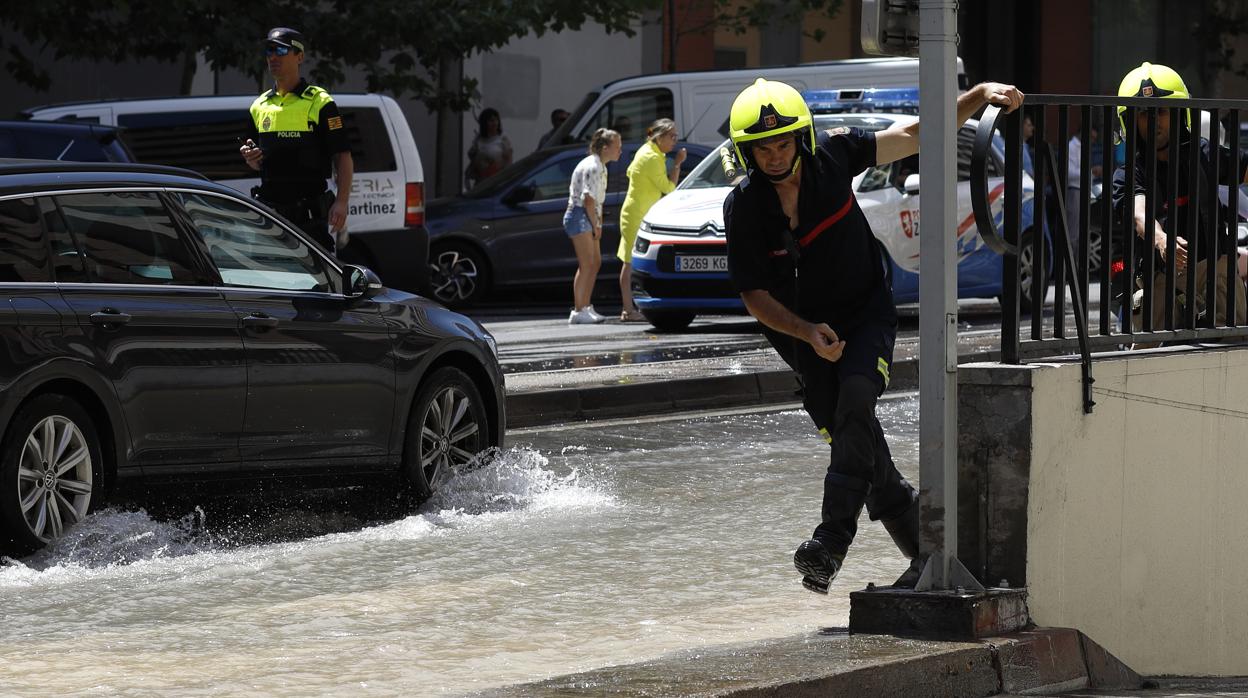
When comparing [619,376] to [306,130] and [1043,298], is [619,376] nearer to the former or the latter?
[306,130]

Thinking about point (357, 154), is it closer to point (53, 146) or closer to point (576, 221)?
point (576, 221)

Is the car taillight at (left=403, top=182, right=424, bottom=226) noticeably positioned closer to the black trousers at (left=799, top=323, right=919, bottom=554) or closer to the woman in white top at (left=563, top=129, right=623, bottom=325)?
the woman in white top at (left=563, top=129, right=623, bottom=325)

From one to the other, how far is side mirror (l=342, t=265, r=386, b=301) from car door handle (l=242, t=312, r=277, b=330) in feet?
1.75

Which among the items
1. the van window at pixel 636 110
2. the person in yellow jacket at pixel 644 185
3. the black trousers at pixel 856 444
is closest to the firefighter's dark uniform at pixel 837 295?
the black trousers at pixel 856 444

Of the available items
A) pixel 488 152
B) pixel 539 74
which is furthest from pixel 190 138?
pixel 539 74

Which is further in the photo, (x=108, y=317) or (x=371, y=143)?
(x=371, y=143)

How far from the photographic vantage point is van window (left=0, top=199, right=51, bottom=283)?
291 inches

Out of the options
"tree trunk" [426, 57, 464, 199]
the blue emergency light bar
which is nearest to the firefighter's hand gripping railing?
the blue emergency light bar

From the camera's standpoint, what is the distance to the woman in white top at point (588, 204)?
18422 millimetres

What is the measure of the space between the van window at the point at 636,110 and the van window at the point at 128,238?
1415cm

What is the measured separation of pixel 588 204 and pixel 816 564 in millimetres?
12321

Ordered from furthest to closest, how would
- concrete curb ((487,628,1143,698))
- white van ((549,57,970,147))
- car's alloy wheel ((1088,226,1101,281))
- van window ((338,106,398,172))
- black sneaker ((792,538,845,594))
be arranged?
white van ((549,57,970,147)), van window ((338,106,398,172)), car's alloy wheel ((1088,226,1101,281)), black sneaker ((792,538,845,594)), concrete curb ((487,628,1143,698))

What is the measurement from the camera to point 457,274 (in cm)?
2077

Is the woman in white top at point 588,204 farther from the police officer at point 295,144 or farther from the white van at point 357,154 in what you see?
the police officer at point 295,144
